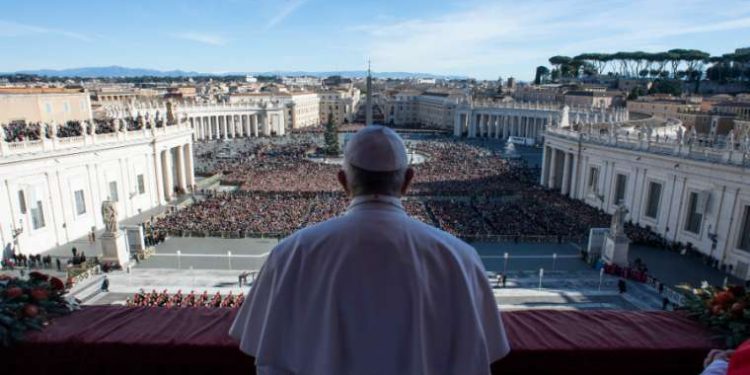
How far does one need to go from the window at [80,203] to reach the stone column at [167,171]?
893cm

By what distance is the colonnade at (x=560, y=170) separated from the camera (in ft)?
127

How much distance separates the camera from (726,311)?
3693 mm

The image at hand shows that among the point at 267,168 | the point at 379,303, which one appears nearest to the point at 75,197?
the point at 267,168

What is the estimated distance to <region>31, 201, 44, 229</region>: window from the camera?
984 inches

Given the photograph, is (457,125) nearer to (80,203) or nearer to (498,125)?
(498,125)

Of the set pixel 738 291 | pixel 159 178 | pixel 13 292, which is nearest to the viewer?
pixel 13 292

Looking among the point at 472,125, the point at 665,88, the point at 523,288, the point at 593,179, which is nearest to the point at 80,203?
the point at 523,288

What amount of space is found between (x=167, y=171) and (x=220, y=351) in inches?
1496

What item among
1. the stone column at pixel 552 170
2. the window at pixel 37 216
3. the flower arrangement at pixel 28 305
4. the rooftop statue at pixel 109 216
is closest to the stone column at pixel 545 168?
the stone column at pixel 552 170

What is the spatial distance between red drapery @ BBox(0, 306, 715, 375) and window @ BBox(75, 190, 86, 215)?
2929cm

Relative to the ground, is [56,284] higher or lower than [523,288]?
higher

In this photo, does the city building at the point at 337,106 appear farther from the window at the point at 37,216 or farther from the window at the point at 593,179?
the window at the point at 37,216

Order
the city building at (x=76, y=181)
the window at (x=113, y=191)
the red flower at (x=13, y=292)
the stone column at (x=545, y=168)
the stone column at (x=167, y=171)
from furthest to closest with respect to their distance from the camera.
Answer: the stone column at (x=545, y=168)
the stone column at (x=167, y=171)
the window at (x=113, y=191)
the city building at (x=76, y=181)
the red flower at (x=13, y=292)

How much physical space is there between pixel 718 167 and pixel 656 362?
27.2 metres
